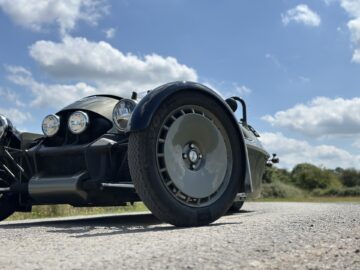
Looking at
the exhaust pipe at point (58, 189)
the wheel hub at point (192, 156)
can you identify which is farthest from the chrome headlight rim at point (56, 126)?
the wheel hub at point (192, 156)

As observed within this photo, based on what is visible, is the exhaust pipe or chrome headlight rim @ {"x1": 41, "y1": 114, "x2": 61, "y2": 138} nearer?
the exhaust pipe

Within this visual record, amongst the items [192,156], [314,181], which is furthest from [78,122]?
[314,181]

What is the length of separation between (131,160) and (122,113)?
991mm

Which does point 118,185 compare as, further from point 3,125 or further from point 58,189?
point 3,125

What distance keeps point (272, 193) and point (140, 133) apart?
60.6 feet

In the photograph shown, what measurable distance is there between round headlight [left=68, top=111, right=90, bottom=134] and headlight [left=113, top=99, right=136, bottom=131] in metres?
0.39

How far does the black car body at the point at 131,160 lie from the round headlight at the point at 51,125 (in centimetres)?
6

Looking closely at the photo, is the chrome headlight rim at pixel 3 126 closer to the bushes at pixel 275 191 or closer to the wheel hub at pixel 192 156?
the wheel hub at pixel 192 156

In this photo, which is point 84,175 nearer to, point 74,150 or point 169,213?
point 74,150

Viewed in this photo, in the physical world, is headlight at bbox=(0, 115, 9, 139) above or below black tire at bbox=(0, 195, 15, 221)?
above

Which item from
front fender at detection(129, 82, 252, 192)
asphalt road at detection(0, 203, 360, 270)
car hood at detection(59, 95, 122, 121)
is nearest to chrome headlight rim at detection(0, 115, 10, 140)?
car hood at detection(59, 95, 122, 121)

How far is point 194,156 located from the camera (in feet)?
17.5

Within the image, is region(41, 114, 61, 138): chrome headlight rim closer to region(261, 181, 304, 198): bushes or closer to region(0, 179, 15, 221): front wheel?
region(0, 179, 15, 221): front wheel

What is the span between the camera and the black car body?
486 cm
